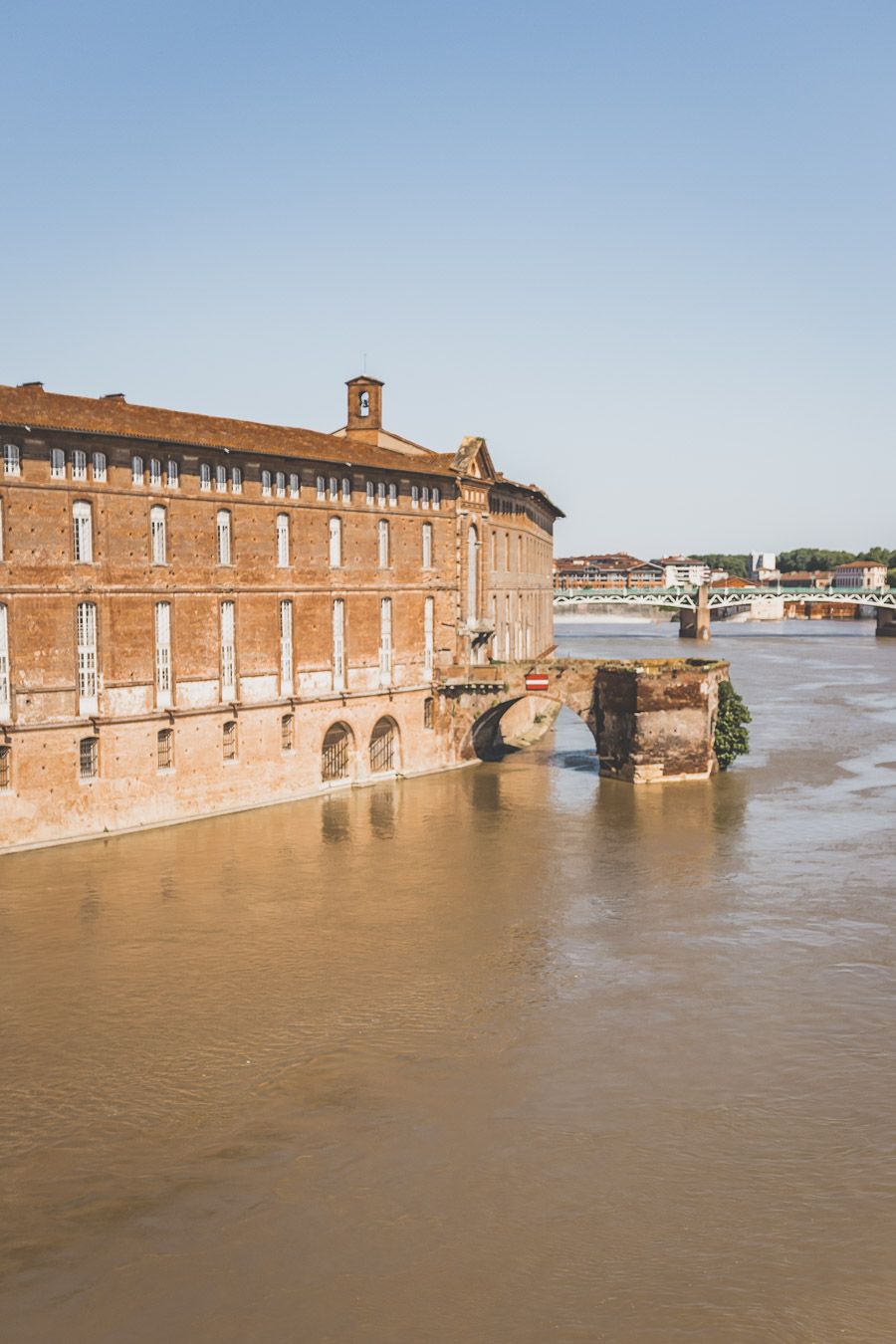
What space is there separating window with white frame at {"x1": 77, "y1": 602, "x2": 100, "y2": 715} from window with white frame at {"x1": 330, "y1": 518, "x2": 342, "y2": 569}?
10.9 metres

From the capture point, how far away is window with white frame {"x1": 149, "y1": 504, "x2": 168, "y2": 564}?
38156 mm

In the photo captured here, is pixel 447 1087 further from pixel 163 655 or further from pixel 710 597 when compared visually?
pixel 710 597

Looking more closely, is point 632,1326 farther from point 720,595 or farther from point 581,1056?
point 720,595

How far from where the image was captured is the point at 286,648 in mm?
43344

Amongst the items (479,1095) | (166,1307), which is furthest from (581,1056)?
(166,1307)

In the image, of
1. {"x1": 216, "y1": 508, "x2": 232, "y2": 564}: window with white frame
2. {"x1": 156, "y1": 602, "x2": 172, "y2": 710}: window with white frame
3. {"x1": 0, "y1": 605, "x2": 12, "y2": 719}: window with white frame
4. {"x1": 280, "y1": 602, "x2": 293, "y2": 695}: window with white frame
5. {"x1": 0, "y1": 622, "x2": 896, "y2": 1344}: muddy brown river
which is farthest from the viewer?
{"x1": 280, "y1": 602, "x2": 293, "y2": 695}: window with white frame

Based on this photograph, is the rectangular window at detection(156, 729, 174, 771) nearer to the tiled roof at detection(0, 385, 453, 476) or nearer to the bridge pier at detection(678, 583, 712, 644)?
the tiled roof at detection(0, 385, 453, 476)

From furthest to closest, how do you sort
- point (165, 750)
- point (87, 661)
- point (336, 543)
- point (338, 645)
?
1. point (338, 645)
2. point (336, 543)
3. point (165, 750)
4. point (87, 661)

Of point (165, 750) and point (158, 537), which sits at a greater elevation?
point (158, 537)

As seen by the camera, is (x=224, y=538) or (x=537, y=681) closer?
(x=224, y=538)

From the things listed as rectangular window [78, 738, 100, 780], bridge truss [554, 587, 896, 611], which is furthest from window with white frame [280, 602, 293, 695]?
bridge truss [554, 587, 896, 611]

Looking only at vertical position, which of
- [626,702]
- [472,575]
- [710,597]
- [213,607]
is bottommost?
[626,702]

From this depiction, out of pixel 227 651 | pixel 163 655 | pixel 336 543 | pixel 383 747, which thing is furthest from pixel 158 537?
pixel 383 747

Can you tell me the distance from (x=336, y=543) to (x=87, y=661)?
11818mm
